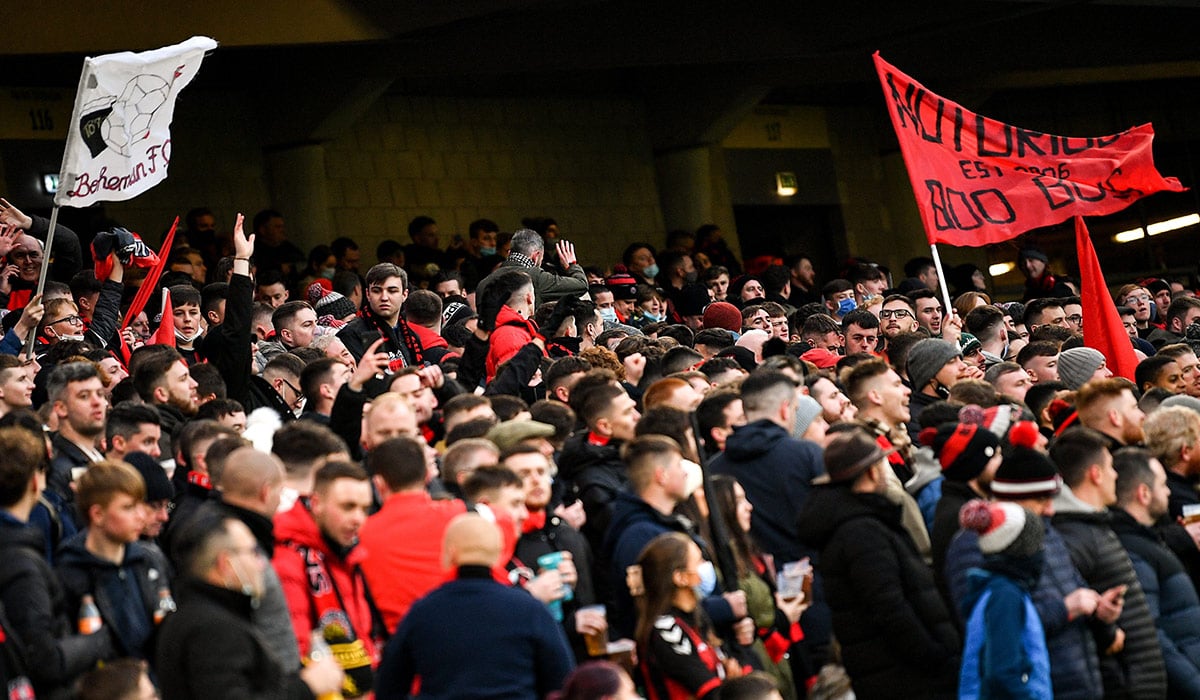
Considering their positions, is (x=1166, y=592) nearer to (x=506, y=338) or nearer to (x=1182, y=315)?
(x=506, y=338)

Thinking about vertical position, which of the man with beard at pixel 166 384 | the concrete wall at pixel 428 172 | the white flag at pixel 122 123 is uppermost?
the concrete wall at pixel 428 172

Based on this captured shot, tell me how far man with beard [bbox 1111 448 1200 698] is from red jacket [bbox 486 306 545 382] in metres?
3.36

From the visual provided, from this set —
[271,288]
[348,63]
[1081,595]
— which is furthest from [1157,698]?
[348,63]

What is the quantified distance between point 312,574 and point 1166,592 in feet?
10.9

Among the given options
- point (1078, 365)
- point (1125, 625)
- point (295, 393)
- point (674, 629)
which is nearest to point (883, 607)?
point (674, 629)

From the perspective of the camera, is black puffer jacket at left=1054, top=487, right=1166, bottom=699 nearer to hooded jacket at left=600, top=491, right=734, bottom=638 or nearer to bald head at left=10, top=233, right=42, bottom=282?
hooded jacket at left=600, top=491, right=734, bottom=638

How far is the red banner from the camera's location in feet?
39.0

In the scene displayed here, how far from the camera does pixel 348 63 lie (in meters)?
16.5

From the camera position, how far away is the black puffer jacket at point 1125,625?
21.9 feet

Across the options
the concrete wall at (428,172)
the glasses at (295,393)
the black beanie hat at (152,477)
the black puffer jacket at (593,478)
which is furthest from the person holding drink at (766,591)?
the concrete wall at (428,172)

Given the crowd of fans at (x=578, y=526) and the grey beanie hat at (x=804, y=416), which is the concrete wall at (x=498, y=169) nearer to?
A: the crowd of fans at (x=578, y=526)

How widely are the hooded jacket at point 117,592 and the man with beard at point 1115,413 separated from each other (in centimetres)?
433

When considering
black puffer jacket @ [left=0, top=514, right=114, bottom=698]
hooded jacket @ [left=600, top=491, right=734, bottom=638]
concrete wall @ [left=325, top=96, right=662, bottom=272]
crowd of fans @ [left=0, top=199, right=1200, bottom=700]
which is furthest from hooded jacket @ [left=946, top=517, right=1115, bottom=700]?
concrete wall @ [left=325, top=96, right=662, bottom=272]

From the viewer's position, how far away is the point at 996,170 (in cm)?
1226
